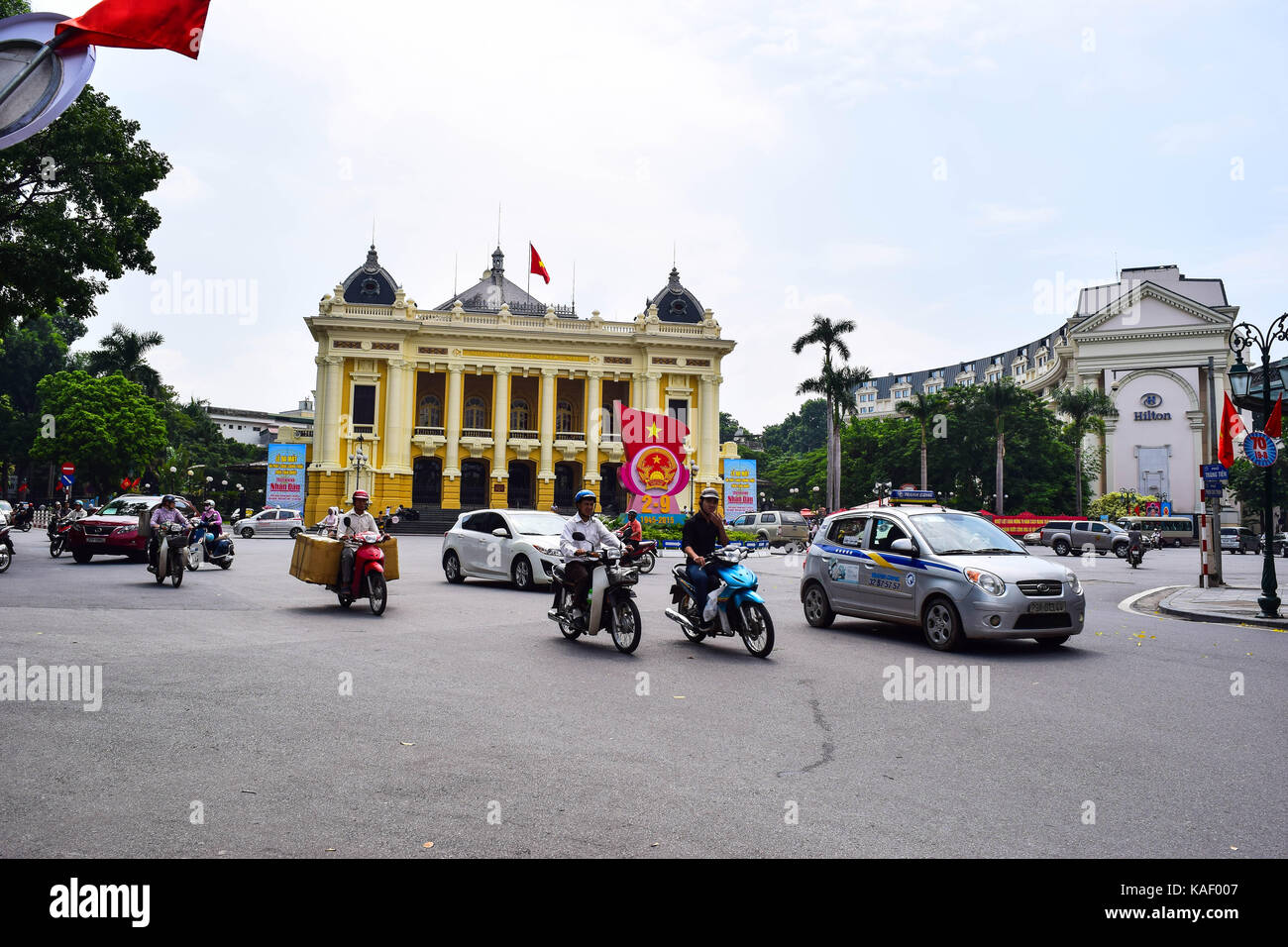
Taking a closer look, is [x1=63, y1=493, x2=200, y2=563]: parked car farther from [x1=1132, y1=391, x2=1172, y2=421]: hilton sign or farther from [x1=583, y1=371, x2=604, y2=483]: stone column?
[x1=1132, y1=391, x2=1172, y2=421]: hilton sign

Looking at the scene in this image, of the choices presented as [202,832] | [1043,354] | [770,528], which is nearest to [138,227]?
[202,832]

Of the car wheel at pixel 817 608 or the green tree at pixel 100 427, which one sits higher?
the green tree at pixel 100 427

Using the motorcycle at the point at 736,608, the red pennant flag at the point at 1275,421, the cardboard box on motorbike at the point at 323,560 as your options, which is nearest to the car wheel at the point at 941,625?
the motorcycle at the point at 736,608

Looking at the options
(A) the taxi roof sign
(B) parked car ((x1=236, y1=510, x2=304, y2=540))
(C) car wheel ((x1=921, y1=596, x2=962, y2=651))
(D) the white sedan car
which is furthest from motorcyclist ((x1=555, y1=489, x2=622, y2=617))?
(B) parked car ((x1=236, y1=510, x2=304, y2=540))

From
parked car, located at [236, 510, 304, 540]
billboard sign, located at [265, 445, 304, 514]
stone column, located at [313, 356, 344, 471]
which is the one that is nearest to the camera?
parked car, located at [236, 510, 304, 540]

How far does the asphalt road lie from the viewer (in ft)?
12.9

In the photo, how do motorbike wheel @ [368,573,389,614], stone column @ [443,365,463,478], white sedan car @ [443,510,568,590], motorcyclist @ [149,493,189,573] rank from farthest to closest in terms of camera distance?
1. stone column @ [443,365,463,478]
2. white sedan car @ [443,510,568,590]
3. motorcyclist @ [149,493,189,573]
4. motorbike wheel @ [368,573,389,614]

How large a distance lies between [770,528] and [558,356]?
25843mm

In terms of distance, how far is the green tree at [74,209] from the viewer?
1891 cm

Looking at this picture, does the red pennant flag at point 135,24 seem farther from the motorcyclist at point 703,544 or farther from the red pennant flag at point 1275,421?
the red pennant flag at point 1275,421

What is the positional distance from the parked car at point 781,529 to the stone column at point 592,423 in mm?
20065

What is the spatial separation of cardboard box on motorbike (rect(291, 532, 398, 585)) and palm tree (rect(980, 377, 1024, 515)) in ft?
175

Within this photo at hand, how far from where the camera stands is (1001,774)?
4977 mm

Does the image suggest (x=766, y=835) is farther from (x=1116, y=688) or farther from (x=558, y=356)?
(x=558, y=356)
